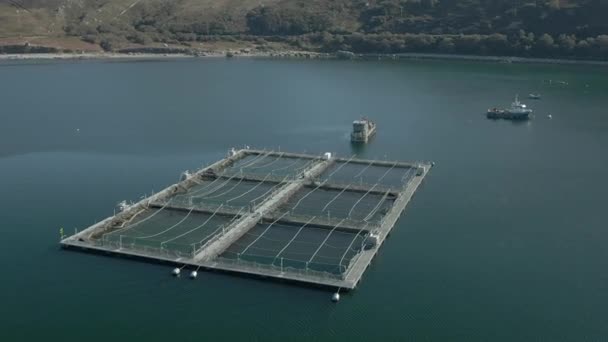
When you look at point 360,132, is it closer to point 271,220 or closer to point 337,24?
point 271,220

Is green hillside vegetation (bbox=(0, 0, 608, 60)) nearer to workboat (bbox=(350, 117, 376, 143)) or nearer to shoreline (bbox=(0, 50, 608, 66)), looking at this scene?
shoreline (bbox=(0, 50, 608, 66))

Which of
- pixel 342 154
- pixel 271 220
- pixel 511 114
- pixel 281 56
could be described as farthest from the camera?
pixel 281 56

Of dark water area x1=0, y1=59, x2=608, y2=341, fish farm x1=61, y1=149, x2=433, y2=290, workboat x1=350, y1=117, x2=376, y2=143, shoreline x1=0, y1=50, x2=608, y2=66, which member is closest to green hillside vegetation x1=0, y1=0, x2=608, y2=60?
shoreline x1=0, y1=50, x2=608, y2=66

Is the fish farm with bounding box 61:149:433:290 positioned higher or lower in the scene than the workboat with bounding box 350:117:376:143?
lower

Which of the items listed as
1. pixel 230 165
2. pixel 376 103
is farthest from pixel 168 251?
pixel 376 103

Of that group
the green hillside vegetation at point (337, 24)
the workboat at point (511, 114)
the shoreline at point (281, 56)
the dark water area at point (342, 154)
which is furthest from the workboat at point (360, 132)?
the green hillside vegetation at point (337, 24)

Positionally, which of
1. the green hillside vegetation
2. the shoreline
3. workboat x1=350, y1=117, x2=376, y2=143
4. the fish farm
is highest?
the green hillside vegetation

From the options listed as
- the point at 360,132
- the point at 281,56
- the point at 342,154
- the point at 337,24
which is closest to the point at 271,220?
the point at 342,154
